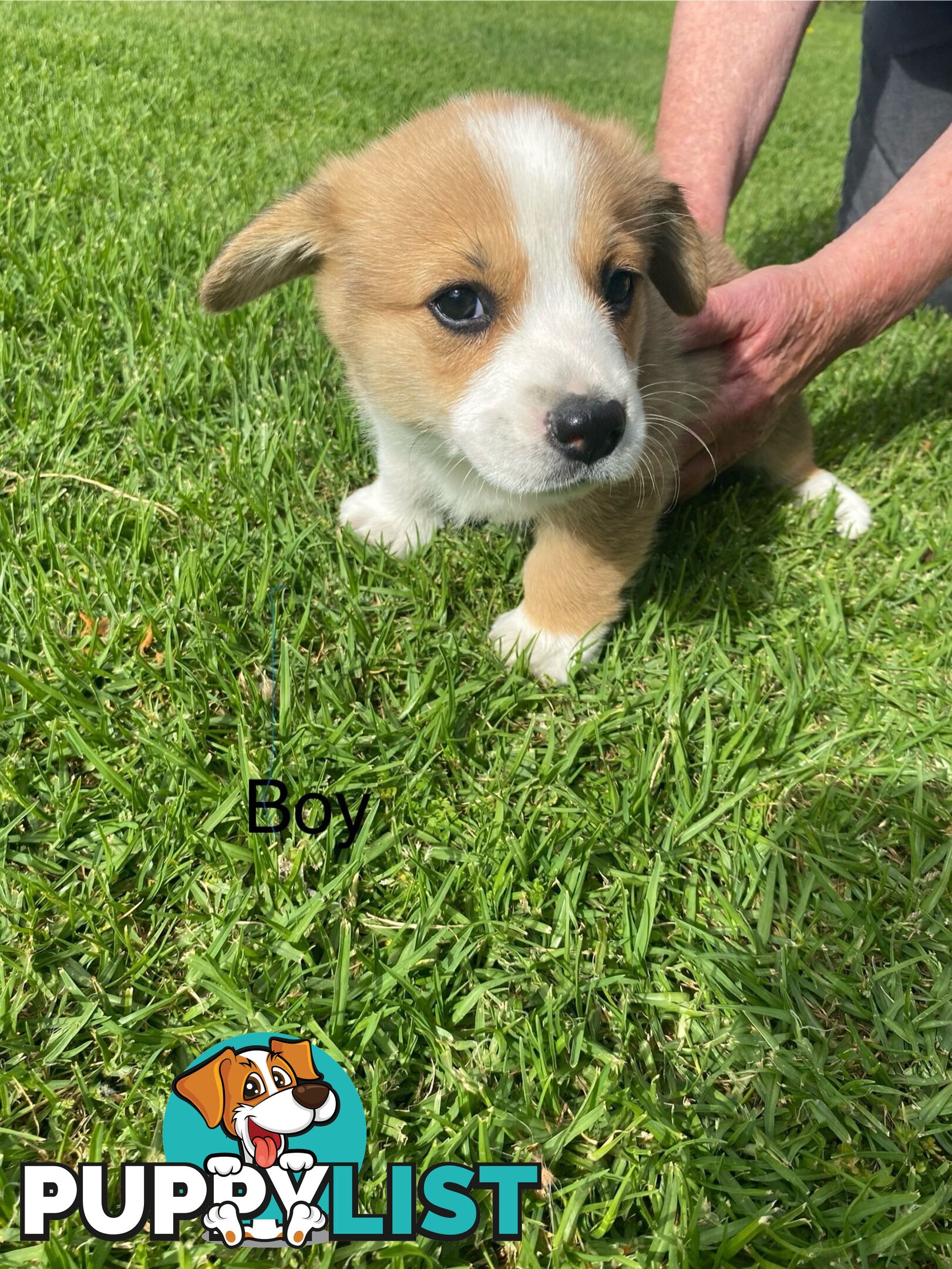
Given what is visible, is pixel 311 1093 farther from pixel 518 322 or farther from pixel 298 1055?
pixel 518 322

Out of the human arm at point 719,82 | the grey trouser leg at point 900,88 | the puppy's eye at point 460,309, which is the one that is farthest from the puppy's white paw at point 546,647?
the grey trouser leg at point 900,88

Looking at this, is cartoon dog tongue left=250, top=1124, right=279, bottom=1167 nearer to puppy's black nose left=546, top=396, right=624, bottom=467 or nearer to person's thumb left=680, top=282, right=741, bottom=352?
puppy's black nose left=546, top=396, right=624, bottom=467

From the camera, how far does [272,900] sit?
1513mm

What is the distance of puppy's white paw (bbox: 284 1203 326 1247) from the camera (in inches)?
44.4

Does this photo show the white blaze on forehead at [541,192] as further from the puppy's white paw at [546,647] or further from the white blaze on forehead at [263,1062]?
the white blaze on forehead at [263,1062]

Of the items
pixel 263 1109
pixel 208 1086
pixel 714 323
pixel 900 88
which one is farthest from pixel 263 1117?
pixel 900 88

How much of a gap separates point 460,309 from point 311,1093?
141 cm

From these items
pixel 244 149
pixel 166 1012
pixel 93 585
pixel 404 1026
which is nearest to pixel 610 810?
pixel 404 1026

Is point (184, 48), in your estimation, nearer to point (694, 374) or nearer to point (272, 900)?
point (694, 374)

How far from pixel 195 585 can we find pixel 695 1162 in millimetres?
1543

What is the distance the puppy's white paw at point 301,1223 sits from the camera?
113 cm

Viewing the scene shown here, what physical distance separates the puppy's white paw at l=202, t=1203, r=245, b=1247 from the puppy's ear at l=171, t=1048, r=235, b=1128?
0.10 meters

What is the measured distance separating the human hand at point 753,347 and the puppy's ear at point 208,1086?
170 centimetres

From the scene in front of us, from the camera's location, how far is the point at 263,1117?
3.82 feet
